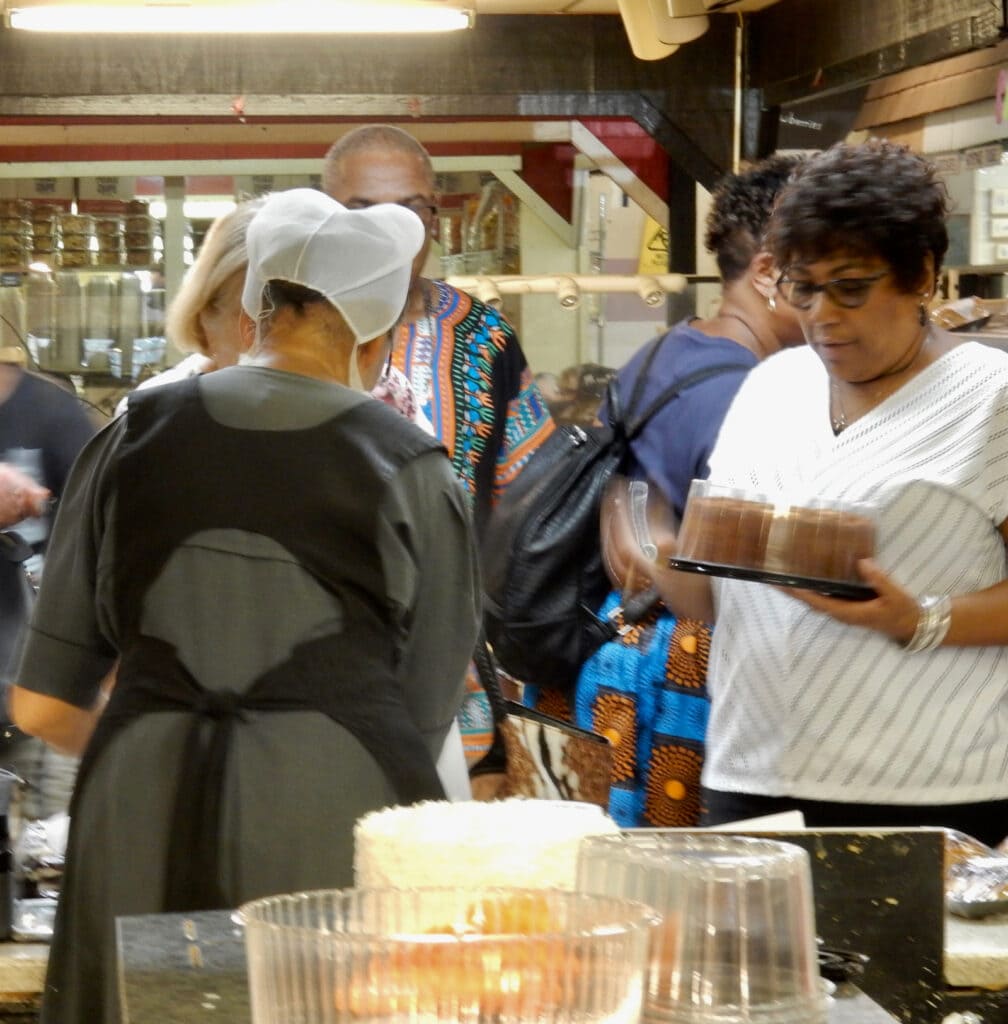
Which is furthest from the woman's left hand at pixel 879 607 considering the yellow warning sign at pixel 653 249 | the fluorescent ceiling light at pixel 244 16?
the yellow warning sign at pixel 653 249

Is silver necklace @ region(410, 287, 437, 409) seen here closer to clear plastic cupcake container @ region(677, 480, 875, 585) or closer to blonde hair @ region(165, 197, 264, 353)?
blonde hair @ region(165, 197, 264, 353)

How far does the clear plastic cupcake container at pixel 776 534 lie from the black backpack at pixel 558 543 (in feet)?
2.19

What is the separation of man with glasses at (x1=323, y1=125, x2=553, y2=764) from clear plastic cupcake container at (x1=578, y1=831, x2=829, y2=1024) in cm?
180

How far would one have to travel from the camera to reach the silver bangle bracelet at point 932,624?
2.08 metres

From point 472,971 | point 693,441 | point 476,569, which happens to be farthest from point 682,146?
point 472,971

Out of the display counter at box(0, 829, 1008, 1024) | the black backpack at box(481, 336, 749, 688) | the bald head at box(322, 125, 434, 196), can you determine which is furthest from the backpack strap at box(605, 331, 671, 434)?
the display counter at box(0, 829, 1008, 1024)

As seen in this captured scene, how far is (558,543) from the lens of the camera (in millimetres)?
2822

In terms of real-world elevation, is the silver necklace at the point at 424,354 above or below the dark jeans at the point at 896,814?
above

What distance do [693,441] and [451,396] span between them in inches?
15.5

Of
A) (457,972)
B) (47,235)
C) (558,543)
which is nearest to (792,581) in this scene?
(558,543)

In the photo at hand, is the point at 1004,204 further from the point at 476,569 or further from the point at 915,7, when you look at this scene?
the point at 476,569

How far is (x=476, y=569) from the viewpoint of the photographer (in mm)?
1821

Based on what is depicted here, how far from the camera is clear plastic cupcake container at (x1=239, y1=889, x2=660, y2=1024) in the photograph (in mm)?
733

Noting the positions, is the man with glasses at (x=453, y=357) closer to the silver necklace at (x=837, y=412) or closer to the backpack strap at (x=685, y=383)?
the backpack strap at (x=685, y=383)
